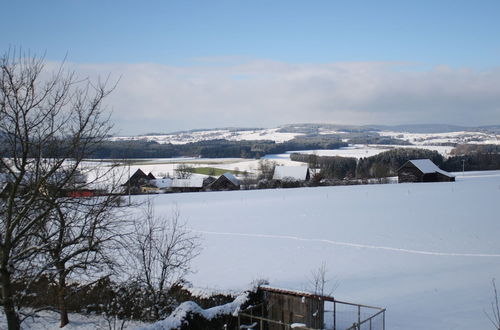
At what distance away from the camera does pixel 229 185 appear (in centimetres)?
6097

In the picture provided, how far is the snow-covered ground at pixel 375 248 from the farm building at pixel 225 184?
1677cm

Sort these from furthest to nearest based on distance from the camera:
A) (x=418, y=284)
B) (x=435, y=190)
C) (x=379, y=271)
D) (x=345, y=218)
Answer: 1. (x=435, y=190)
2. (x=345, y=218)
3. (x=379, y=271)
4. (x=418, y=284)

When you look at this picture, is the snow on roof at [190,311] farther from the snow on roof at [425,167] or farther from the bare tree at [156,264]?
the snow on roof at [425,167]

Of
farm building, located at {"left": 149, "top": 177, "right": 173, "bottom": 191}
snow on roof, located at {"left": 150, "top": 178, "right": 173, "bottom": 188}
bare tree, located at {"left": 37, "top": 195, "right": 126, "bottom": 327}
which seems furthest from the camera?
snow on roof, located at {"left": 150, "top": 178, "right": 173, "bottom": 188}

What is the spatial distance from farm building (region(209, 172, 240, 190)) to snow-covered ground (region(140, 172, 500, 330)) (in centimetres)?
1677

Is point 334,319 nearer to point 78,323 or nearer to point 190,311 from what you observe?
point 190,311

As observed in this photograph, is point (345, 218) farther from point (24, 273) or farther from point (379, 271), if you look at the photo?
point (24, 273)

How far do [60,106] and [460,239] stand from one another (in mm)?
23630

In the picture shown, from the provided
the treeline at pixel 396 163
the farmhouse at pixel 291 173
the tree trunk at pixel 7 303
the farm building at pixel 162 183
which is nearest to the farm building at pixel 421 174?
the farmhouse at pixel 291 173

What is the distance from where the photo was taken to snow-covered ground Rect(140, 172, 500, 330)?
14.5m

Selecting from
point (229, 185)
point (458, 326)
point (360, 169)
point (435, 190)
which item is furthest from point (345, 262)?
point (360, 169)

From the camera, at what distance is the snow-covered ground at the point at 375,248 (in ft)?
47.6

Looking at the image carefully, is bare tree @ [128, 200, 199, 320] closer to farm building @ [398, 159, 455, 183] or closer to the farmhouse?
farm building @ [398, 159, 455, 183]

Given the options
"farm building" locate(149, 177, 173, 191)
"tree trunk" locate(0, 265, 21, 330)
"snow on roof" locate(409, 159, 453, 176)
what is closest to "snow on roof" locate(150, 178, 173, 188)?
"farm building" locate(149, 177, 173, 191)
